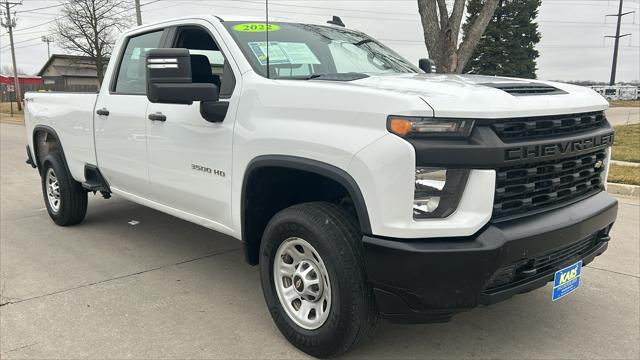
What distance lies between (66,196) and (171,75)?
3216mm

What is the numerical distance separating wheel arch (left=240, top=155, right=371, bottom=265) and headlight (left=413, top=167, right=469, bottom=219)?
0.85 feet

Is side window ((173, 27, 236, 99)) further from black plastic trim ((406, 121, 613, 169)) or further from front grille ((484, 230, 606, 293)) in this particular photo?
front grille ((484, 230, 606, 293))

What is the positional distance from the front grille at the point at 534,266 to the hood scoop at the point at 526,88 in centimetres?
82

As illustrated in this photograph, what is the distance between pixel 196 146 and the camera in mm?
3635

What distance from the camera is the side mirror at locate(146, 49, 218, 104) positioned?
3.11m

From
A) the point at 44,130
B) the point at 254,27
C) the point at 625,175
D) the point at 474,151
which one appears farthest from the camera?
the point at 625,175

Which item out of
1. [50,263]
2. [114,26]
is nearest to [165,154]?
[50,263]

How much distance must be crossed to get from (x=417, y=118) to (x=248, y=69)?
53.2 inches

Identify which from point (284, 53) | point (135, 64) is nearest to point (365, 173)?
point (284, 53)

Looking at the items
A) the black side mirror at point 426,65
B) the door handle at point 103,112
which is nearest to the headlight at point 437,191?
the black side mirror at point 426,65

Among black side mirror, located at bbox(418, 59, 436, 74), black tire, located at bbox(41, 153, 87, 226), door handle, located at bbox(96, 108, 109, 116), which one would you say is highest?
black side mirror, located at bbox(418, 59, 436, 74)

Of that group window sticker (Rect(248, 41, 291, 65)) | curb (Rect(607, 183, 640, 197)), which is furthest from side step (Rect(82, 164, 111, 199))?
curb (Rect(607, 183, 640, 197))

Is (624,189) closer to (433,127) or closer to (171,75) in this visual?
(433,127)

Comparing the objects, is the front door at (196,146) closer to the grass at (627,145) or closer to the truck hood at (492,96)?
the truck hood at (492,96)
